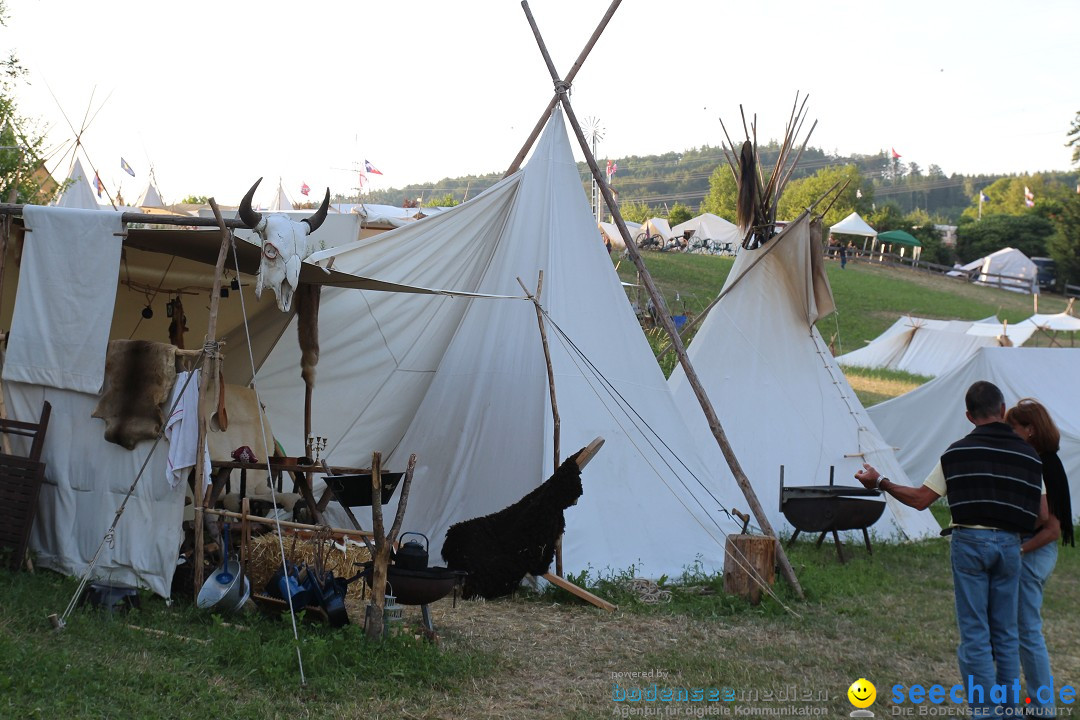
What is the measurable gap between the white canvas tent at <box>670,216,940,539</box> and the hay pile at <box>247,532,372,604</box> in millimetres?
3010

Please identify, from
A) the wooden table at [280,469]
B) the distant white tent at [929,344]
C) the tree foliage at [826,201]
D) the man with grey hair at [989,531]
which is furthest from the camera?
the tree foliage at [826,201]

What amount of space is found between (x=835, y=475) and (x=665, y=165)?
9326cm

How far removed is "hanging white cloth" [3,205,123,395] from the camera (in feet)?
16.7

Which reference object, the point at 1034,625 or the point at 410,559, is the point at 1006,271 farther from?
the point at 410,559

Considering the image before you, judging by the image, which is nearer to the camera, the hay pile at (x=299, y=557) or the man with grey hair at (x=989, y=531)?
the man with grey hair at (x=989, y=531)

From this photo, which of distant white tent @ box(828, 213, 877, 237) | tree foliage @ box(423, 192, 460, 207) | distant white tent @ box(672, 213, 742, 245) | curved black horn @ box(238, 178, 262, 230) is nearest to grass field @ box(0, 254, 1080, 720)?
curved black horn @ box(238, 178, 262, 230)

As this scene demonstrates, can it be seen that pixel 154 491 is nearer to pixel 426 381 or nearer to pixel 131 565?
pixel 131 565

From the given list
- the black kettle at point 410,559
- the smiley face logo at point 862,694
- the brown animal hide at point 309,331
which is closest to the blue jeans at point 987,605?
the smiley face logo at point 862,694

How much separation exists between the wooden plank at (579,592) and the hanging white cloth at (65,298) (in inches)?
102

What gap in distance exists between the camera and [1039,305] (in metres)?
30.1

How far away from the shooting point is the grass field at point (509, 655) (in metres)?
3.62

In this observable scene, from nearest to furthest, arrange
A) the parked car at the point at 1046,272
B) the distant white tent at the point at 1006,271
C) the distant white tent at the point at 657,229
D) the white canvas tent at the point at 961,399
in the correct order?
the white canvas tent at the point at 961,399 < the distant white tent at the point at 657,229 < the distant white tent at the point at 1006,271 < the parked car at the point at 1046,272

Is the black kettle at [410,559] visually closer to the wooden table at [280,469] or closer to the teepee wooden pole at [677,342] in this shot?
the wooden table at [280,469]

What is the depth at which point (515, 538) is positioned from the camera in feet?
16.9
